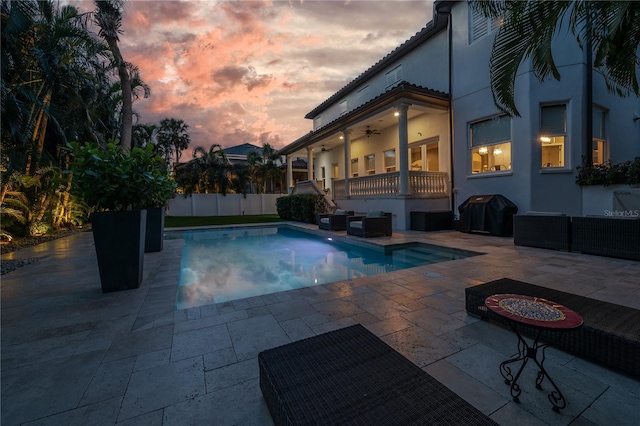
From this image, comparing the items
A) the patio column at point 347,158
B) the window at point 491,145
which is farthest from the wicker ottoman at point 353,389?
the patio column at point 347,158

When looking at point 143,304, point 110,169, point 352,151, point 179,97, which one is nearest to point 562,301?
point 143,304

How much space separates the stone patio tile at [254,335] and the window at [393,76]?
14.6 metres

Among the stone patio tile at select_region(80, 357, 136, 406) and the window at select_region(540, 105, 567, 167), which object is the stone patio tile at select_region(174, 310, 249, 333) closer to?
the stone patio tile at select_region(80, 357, 136, 406)

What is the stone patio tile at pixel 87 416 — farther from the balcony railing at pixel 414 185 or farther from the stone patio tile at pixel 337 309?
the balcony railing at pixel 414 185

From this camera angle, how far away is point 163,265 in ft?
20.5

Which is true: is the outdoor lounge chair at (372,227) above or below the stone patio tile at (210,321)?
above

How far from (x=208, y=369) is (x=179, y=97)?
17.1m

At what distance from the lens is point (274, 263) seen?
741 centimetres

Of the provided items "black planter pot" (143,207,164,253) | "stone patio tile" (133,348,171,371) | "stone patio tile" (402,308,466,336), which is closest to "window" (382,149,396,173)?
"black planter pot" (143,207,164,253)

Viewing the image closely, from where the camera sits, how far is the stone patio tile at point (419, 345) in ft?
7.97

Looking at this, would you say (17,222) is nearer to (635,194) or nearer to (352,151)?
(352,151)

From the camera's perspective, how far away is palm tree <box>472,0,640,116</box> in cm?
314

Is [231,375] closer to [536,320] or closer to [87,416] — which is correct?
[87,416]

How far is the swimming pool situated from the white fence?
46.5ft
